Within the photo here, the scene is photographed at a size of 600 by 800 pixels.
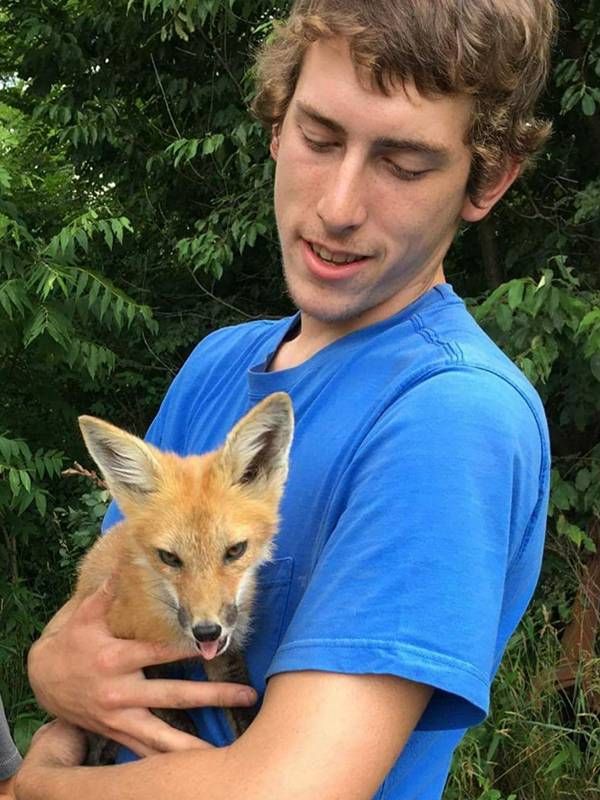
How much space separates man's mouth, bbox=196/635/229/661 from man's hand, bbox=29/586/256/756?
0.04 metres

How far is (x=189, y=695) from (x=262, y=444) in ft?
1.80

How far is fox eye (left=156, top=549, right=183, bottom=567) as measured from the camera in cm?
210

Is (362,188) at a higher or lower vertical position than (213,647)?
higher

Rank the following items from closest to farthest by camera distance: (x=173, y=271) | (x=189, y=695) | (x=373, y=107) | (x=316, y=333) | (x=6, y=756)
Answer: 1. (x=373, y=107)
2. (x=189, y=695)
3. (x=316, y=333)
4. (x=6, y=756)
5. (x=173, y=271)

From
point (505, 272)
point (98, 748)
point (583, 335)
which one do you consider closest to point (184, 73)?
point (505, 272)

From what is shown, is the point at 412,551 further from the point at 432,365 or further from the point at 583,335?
the point at 583,335

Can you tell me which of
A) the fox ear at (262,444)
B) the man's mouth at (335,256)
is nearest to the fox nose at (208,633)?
the fox ear at (262,444)

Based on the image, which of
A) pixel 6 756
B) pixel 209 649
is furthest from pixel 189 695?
pixel 6 756

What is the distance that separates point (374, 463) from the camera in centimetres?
147

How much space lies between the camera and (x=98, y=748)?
2.02 metres

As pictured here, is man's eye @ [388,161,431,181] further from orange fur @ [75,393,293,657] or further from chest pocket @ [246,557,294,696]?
chest pocket @ [246,557,294,696]

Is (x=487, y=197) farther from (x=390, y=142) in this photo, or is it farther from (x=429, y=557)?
(x=429, y=557)

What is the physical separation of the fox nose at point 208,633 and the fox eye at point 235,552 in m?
0.19

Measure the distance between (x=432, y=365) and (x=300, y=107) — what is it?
593 millimetres
